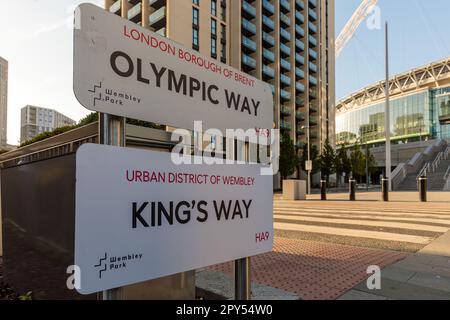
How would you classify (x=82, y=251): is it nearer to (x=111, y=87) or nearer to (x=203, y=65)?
(x=111, y=87)

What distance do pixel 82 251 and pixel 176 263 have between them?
54cm

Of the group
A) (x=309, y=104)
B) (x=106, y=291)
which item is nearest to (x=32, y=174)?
(x=106, y=291)

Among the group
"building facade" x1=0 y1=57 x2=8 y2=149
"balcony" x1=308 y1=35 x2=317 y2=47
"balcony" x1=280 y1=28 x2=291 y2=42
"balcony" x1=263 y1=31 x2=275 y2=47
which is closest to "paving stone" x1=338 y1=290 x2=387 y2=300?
"balcony" x1=263 y1=31 x2=275 y2=47

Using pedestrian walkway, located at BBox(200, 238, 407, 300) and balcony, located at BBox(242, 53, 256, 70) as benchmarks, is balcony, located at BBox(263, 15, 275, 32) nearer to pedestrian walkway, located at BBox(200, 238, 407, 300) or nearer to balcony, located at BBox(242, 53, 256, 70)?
balcony, located at BBox(242, 53, 256, 70)

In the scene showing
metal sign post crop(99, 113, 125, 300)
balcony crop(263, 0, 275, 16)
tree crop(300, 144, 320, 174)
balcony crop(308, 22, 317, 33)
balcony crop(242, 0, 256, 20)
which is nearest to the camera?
metal sign post crop(99, 113, 125, 300)

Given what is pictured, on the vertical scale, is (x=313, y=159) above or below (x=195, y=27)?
below

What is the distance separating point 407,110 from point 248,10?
48448 mm

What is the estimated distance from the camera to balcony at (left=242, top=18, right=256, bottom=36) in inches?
1917

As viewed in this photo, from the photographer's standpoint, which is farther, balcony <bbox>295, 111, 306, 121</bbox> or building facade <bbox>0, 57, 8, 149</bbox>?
balcony <bbox>295, 111, 306, 121</bbox>

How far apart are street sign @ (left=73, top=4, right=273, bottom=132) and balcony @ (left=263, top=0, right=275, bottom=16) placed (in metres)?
55.7

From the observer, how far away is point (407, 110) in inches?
2943

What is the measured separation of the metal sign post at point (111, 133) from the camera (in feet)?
4.98

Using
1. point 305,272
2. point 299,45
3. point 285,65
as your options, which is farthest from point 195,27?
point 305,272

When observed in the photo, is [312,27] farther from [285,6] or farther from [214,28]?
[214,28]
